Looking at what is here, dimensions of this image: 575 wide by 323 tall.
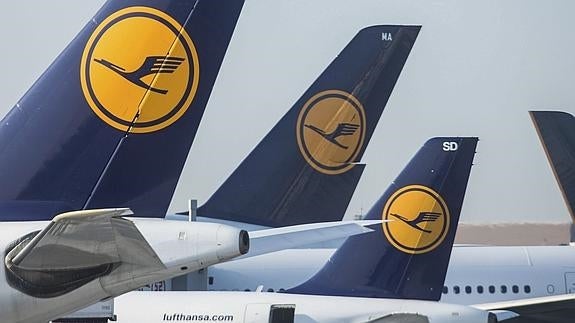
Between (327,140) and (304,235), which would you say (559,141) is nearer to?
(304,235)

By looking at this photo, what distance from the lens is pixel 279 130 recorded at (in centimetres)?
2416

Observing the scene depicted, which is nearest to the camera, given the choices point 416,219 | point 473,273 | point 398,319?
point 398,319

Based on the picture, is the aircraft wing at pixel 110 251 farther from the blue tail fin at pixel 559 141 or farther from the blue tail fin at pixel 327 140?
the blue tail fin at pixel 327 140

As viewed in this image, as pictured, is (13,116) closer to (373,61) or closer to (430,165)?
(430,165)

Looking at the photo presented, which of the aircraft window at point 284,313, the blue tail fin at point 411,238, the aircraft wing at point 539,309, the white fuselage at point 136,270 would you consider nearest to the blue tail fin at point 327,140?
the blue tail fin at point 411,238

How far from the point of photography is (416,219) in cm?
2022

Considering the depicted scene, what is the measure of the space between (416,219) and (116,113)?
11.1 meters

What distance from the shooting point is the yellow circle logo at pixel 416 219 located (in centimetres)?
2005

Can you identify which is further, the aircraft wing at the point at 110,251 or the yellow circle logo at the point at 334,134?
the yellow circle logo at the point at 334,134

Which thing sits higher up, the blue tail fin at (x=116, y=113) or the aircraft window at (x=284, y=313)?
the blue tail fin at (x=116, y=113)

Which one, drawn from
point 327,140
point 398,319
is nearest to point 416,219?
point 398,319

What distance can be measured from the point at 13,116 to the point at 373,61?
14.6 meters

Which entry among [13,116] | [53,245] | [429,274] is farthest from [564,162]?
[53,245]

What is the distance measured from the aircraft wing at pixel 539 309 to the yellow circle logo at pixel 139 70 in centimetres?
1344
